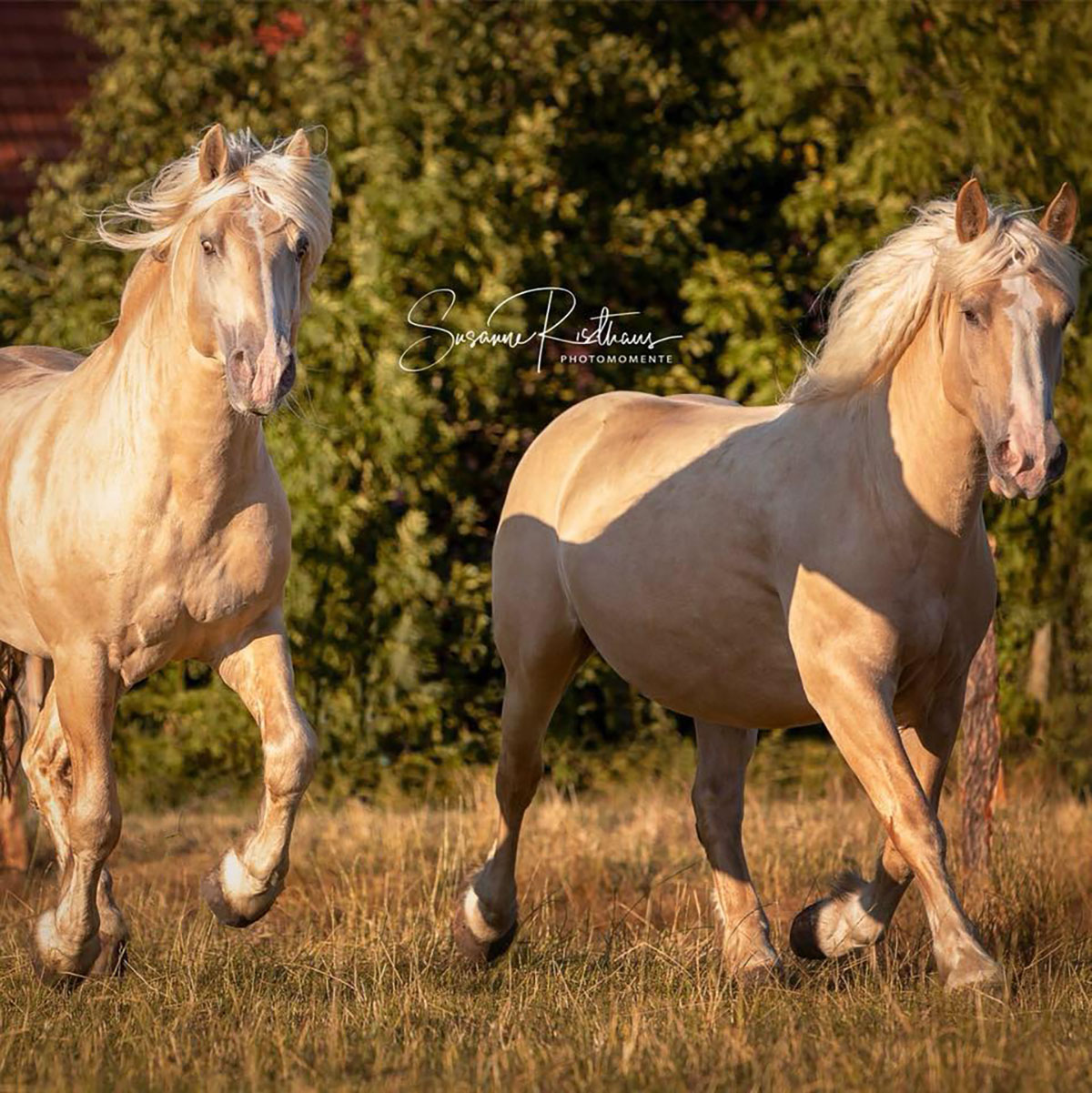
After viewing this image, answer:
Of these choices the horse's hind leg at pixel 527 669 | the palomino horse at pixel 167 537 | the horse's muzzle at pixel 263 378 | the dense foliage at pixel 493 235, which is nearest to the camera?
the horse's muzzle at pixel 263 378

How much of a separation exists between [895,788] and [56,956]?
7.31ft

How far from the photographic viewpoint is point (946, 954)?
4371 mm

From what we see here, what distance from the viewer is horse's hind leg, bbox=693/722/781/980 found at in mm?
5258

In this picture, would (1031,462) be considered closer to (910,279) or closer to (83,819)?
(910,279)

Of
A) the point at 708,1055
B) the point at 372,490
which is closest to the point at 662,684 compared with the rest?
the point at 708,1055

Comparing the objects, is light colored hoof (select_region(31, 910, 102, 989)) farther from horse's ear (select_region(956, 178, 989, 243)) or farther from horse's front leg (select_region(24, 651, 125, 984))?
horse's ear (select_region(956, 178, 989, 243))

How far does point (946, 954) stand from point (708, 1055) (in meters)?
0.88

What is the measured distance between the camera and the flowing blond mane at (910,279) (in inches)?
174

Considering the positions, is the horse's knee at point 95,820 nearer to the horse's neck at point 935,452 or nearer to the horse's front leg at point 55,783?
the horse's front leg at point 55,783

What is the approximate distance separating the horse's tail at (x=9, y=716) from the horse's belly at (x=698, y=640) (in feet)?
6.48

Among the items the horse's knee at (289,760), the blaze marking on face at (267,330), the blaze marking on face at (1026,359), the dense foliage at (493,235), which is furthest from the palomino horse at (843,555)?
the dense foliage at (493,235)

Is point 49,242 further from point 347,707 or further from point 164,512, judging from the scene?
point 164,512

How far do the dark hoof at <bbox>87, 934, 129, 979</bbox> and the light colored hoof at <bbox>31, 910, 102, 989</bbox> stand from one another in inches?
2.4

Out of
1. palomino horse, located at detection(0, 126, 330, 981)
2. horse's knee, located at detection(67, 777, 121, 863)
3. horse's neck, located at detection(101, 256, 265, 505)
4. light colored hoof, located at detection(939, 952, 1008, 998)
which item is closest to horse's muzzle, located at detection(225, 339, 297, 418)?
palomino horse, located at detection(0, 126, 330, 981)
